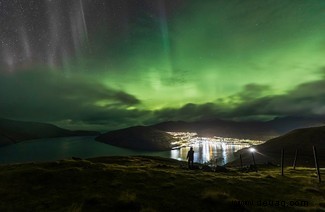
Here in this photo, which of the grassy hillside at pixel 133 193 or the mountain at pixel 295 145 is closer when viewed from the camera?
the grassy hillside at pixel 133 193

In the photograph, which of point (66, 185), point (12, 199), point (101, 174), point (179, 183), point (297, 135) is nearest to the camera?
point (12, 199)

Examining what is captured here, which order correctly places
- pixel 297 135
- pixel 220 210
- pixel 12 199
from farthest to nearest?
1. pixel 297 135
2. pixel 12 199
3. pixel 220 210

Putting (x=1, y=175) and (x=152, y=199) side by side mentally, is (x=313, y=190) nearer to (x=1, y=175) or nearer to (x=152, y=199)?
(x=152, y=199)

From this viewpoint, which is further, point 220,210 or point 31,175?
point 31,175

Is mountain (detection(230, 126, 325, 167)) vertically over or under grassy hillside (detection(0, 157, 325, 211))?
under

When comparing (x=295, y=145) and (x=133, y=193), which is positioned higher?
(x=133, y=193)

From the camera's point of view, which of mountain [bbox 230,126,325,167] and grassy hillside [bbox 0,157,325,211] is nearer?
grassy hillside [bbox 0,157,325,211]

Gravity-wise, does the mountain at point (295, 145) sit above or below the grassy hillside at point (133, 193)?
below

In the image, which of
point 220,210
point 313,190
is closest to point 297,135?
point 313,190

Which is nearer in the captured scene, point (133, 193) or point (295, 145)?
point (133, 193)
